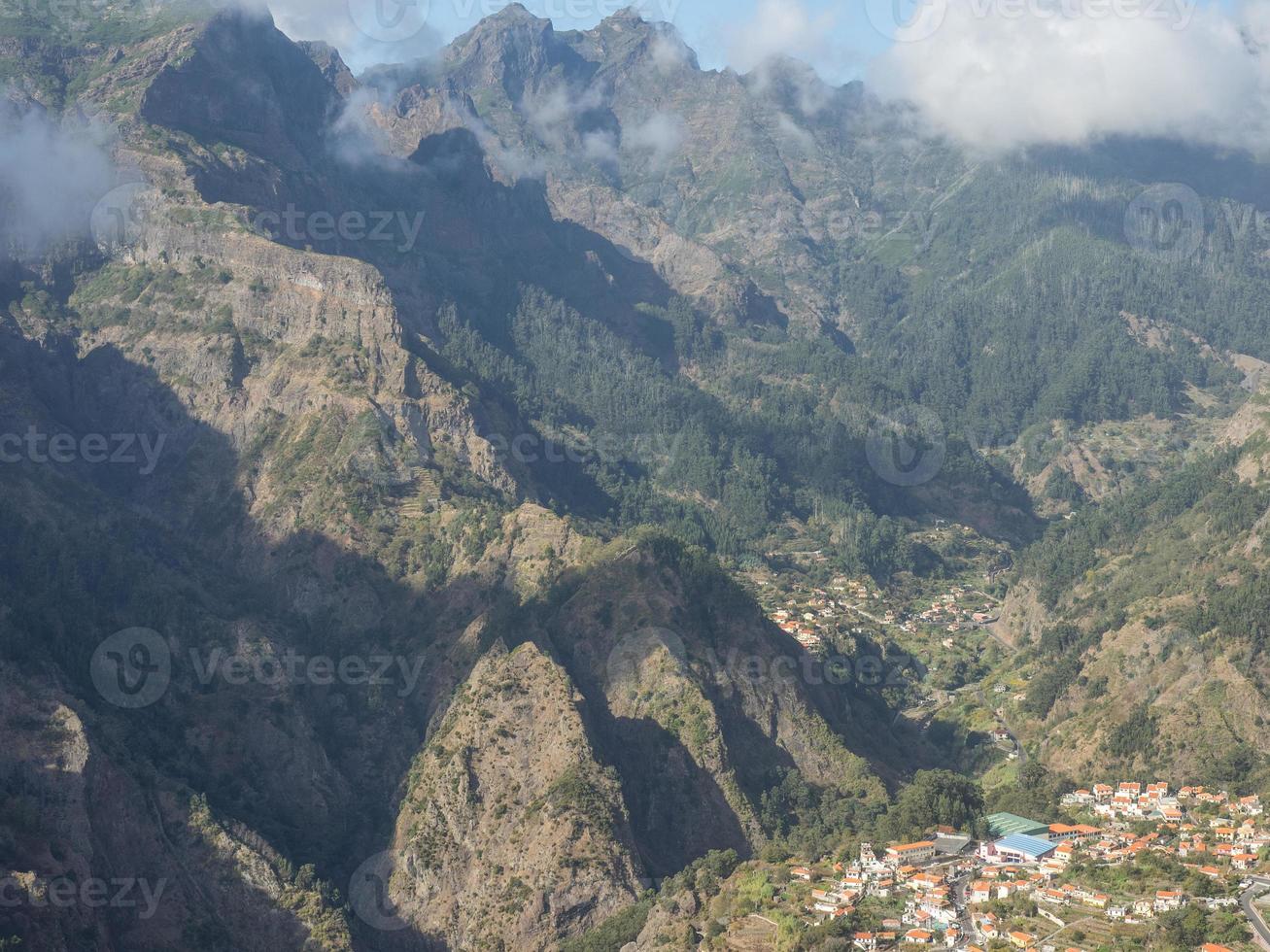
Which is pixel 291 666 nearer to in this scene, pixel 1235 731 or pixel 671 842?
pixel 671 842

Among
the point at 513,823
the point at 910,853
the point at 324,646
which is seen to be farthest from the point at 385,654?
the point at 910,853

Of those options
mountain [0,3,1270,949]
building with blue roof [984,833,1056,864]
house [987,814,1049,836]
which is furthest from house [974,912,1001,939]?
mountain [0,3,1270,949]

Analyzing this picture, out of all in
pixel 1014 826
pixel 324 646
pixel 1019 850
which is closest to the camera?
pixel 1019 850

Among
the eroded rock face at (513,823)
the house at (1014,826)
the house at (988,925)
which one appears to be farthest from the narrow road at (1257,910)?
the eroded rock face at (513,823)

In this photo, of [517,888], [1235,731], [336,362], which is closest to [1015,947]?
[517,888]

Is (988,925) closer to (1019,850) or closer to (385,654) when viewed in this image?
(1019,850)
